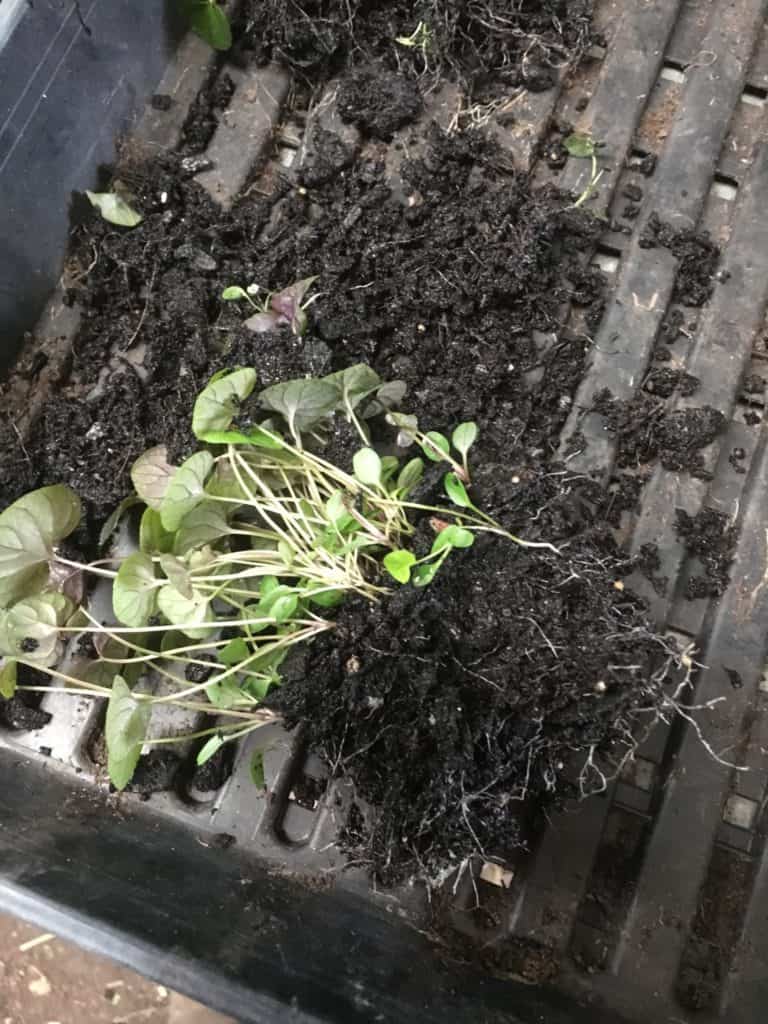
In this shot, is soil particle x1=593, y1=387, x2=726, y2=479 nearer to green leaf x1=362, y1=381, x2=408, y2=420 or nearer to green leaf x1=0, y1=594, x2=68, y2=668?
green leaf x1=362, y1=381, x2=408, y2=420

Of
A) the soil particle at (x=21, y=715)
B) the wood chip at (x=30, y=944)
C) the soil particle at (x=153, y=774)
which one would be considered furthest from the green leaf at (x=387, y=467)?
the wood chip at (x=30, y=944)

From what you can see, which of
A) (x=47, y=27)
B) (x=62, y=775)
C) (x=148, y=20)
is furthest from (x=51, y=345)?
(x=62, y=775)

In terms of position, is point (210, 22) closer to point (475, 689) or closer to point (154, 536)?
point (154, 536)

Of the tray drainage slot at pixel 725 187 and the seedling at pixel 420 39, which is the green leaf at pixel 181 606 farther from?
the tray drainage slot at pixel 725 187

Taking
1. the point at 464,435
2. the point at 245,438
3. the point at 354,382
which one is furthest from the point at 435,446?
the point at 245,438

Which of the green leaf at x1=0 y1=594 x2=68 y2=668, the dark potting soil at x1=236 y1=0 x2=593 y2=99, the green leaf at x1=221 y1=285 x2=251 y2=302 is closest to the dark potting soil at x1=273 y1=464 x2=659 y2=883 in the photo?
the green leaf at x1=0 y1=594 x2=68 y2=668
